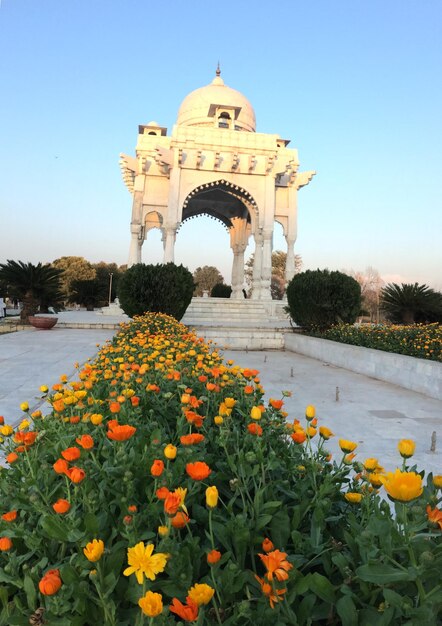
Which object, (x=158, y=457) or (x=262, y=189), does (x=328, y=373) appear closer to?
(x=158, y=457)

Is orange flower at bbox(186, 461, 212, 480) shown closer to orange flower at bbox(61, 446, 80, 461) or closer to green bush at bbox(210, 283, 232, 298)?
orange flower at bbox(61, 446, 80, 461)

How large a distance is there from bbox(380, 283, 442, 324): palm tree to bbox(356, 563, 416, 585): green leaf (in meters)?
15.8

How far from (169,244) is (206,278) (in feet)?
112

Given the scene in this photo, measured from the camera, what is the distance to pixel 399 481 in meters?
0.81

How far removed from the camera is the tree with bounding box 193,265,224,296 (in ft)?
173

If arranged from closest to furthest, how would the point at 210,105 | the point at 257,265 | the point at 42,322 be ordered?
the point at 42,322 → the point at 257,265 → the point at 210,105

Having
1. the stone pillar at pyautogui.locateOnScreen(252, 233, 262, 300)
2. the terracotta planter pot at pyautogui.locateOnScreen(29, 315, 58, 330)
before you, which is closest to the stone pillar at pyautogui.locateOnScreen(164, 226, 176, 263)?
the stone pillar at pyautogui.locateOnScreen(252, 233, 262, 300)

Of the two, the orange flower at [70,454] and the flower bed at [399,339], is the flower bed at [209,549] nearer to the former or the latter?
the orange flower at [70,454]

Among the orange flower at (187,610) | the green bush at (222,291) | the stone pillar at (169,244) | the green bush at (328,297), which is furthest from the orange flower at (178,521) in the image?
the green bush at (222,291)

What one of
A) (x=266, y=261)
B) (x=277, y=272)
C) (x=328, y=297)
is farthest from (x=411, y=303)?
(x=277, y=272)

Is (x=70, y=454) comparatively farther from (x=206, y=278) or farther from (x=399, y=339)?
(x=206, y=278)

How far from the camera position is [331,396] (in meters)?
5.43

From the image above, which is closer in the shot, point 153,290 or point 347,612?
point 347,612

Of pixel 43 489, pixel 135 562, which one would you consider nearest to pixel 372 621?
pixel 135 562
